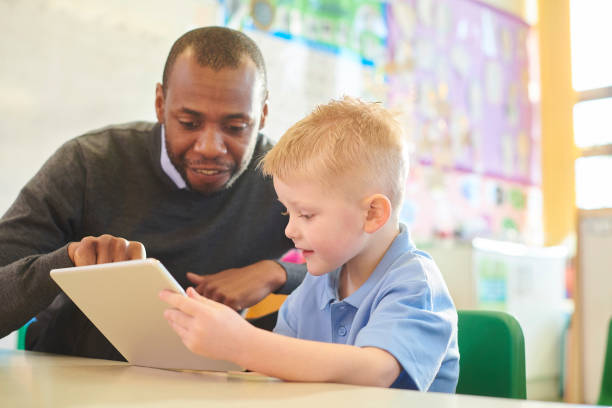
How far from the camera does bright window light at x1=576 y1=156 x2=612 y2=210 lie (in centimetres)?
434

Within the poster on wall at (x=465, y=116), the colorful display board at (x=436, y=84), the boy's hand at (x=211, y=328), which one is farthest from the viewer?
the poster on wall at (x=465, y=116)

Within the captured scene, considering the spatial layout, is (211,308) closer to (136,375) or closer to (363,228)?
(136,375)

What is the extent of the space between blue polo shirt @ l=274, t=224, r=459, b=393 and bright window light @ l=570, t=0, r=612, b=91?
13.5 feet

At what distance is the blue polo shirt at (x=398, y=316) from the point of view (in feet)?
2.41

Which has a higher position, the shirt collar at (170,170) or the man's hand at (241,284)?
the shirt collar at (170,170)

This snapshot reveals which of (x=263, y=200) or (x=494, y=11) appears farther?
(x=494, y=11)

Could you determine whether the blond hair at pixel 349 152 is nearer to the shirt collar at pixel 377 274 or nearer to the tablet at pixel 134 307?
the shirt collar at pixel 377 274

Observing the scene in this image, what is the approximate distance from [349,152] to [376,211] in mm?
95

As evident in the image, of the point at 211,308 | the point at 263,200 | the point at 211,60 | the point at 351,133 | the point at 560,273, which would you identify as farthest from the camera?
the point at 560,273

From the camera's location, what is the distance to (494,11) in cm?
430

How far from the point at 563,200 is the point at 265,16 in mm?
2801

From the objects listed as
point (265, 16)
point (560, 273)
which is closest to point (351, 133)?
point (265, 16)

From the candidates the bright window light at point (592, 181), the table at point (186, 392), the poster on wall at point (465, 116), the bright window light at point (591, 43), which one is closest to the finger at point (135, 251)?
the table at point (186, 392)

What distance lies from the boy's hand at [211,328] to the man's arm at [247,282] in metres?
0.49
